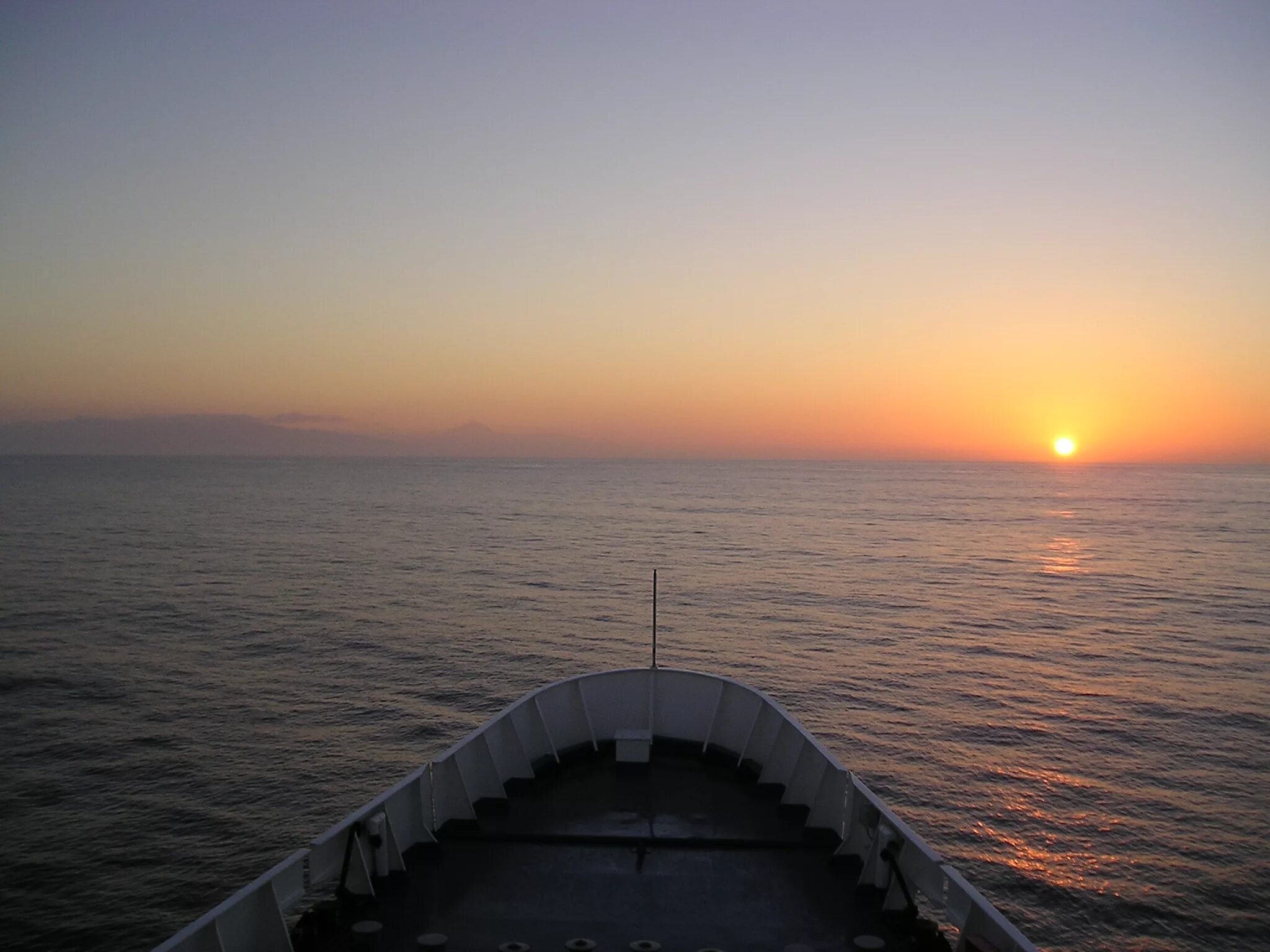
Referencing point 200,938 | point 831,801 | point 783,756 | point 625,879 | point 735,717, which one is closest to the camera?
point 200,938

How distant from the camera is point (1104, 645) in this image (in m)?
42.2

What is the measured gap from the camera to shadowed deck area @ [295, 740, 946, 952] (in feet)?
30.2

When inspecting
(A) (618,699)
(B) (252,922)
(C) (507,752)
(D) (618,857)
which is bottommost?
(D) (618,857)

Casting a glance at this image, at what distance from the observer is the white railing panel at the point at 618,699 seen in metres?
16.3

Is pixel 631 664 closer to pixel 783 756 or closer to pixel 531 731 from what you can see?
pixel 531 731

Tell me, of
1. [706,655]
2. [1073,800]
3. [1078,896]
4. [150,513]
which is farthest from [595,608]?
[150,513]

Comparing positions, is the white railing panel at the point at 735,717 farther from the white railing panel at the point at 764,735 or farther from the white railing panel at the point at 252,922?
the white railing panel at the point at 252,922

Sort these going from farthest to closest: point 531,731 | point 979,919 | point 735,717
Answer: point 735,717
point 531,731
point 979,919

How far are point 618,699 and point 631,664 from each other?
20.1 meters

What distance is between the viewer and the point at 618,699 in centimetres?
1645

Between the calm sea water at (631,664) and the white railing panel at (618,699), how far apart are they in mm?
8674

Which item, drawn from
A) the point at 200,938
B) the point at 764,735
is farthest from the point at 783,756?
the point at 200,938

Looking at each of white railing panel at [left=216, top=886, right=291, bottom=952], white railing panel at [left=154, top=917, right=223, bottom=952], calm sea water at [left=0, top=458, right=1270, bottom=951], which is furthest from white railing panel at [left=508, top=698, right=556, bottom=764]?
calm sea water at [left=0, top=458, right=1270, bottom=951]

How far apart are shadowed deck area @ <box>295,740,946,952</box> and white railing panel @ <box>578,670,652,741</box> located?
2175 mm
